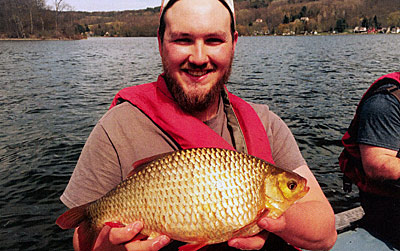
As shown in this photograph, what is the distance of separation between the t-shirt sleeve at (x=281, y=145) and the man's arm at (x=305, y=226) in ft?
0.72

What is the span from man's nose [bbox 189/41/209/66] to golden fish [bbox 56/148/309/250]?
2.37 feet

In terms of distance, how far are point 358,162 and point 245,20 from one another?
18612cm

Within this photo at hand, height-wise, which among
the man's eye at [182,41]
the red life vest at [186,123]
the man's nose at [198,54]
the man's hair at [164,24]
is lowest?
the red life vest at [186,123]

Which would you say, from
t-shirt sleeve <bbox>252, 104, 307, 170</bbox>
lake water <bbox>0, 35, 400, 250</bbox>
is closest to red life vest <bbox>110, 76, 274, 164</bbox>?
t-shirt sleeve <bbox>252, 104, 307, 170</bbox>

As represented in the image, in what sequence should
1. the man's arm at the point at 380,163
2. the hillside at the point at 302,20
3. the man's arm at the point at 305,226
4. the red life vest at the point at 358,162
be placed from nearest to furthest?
the man's arm at the point at 305,226
the man's arm at the point at 380,163
the red life vest at the point at 358,162
the hillside at the point at 302,20

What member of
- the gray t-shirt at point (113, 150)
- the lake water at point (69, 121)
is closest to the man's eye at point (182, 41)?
the gray t-shirt at point (113, 150)

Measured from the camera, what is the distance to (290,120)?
Answer: 1270 centimetres

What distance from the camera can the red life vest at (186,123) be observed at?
2.15 metres

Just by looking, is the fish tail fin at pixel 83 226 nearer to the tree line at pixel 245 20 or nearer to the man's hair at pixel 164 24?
the man's hair at pixel 164 24

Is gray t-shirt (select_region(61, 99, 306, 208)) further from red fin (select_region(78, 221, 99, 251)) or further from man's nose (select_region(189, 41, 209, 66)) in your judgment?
man's nose (select_region(189, 41, 209, 66))

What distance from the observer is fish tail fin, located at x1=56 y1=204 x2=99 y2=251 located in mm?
1914

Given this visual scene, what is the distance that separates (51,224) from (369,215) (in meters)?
6.08

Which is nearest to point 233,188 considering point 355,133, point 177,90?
point 177,90

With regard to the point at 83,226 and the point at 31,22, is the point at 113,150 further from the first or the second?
the point at 31,22
